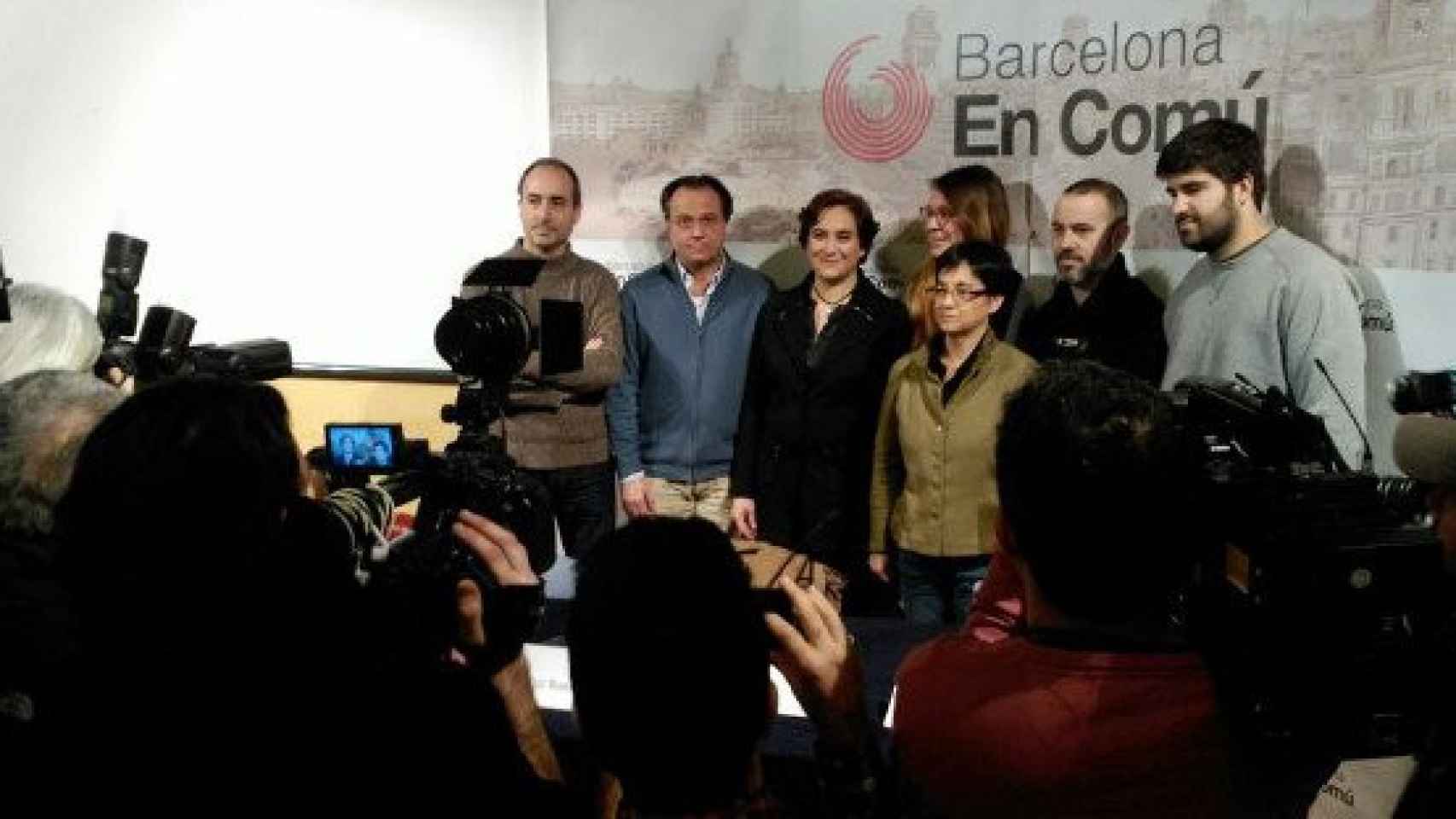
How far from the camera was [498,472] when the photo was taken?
1941 millimetres

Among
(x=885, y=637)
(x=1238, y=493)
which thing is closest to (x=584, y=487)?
(x=885, y=637)

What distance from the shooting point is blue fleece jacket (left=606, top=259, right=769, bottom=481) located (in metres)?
3.82

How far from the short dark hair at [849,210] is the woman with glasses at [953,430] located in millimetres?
325

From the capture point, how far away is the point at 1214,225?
3.16 m

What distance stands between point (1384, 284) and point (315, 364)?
310 cm

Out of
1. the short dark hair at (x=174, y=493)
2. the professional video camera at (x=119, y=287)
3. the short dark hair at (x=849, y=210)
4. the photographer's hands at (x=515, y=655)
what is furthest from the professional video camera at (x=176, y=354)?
→ the short dark hair at (x=849, y=210)

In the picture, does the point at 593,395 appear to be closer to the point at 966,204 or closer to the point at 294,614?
the point at 966,204

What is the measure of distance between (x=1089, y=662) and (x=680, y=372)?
8.73ft

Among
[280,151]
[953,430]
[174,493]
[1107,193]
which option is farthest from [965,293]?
[280,151]

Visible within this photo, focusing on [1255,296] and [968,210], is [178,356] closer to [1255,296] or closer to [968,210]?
[968,210]

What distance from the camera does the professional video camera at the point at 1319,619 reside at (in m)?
1.29

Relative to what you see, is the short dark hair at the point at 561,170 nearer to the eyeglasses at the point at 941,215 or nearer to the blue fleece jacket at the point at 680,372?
the blue fleece jacket at the point at 680,372

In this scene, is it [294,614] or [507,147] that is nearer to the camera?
[294,614]

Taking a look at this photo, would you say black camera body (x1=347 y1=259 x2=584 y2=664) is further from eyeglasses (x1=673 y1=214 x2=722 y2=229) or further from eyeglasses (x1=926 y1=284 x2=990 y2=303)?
eyeglasses (x1=673 y1=214 x2=722 y2=229)
